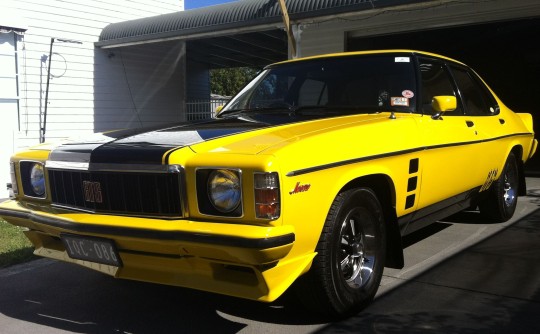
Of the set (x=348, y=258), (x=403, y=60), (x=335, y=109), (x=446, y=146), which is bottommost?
(x=348, y=258)

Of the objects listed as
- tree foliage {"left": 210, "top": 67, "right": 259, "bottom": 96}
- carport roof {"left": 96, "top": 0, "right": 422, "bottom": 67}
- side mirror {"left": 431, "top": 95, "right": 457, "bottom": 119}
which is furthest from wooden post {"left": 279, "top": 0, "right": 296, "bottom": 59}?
tree foliage {"left": 210, "top": 67, "right": 259, "bottom": 96}

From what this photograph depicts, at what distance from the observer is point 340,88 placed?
13.1 feet

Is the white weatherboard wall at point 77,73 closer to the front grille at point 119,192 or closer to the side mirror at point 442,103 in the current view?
the front grille at point 119,192

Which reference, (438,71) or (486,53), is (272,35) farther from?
(438,71)

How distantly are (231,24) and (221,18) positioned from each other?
32 cm

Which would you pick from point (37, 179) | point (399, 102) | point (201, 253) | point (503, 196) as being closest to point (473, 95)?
point (503, 196)

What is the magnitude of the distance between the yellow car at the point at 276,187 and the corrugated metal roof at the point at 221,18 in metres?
Result: 4.71

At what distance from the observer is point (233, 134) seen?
2965mm

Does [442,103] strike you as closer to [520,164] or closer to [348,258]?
[348,258]

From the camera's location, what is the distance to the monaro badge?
292cm

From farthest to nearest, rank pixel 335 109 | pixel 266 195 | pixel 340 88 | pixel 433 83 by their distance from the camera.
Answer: pixel 433 83 → pixel 340 88 → pixel 335 109 → pixel 266 195

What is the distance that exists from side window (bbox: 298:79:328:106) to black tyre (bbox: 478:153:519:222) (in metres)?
2.30

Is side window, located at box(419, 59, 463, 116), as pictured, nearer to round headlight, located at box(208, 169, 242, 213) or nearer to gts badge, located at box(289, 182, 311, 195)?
gts badge, located at box(289, 182, 311, 195)

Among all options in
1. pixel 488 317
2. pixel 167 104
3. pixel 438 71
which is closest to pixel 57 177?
pixel 488 317
